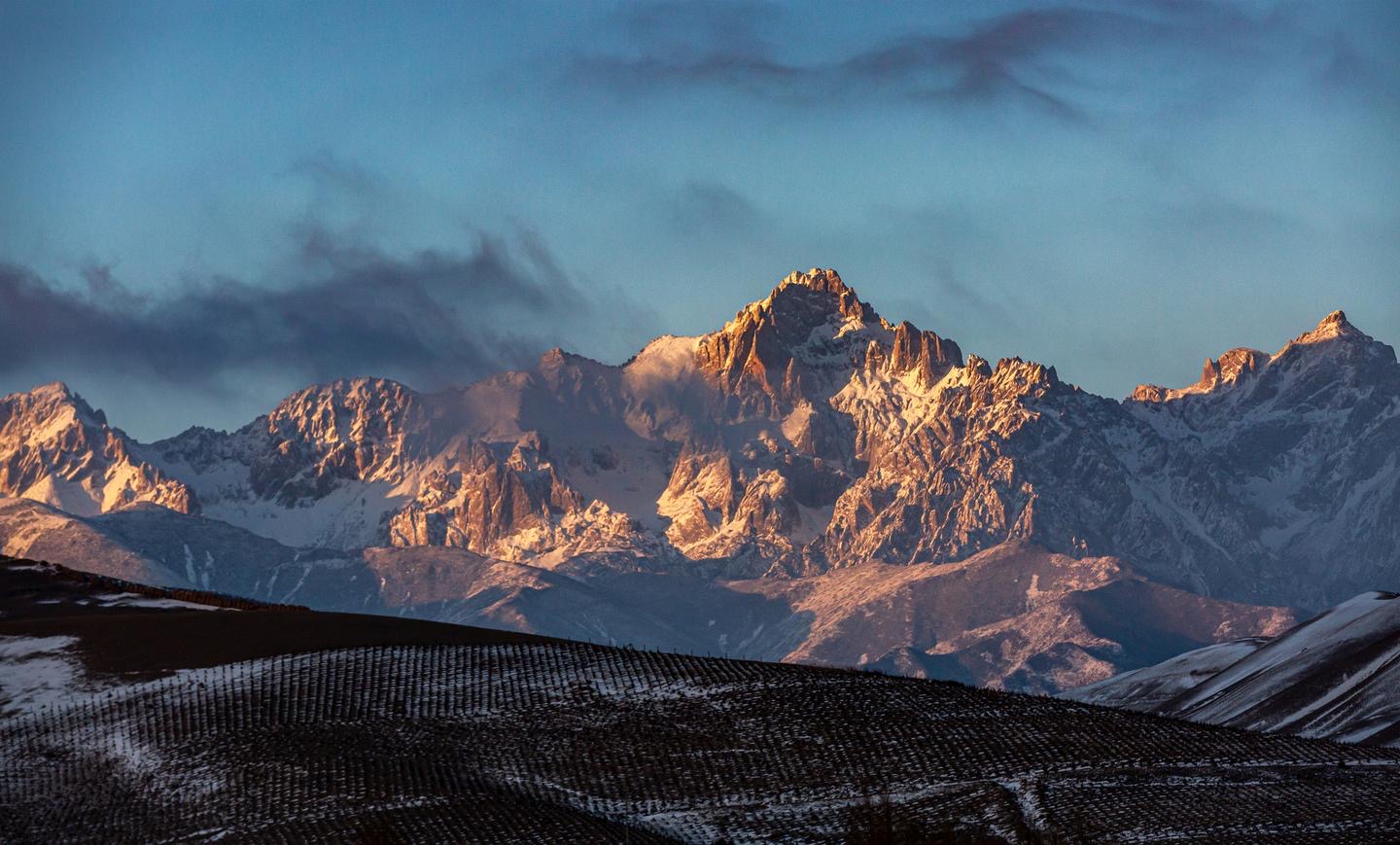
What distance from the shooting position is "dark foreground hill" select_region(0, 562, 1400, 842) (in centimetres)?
8475

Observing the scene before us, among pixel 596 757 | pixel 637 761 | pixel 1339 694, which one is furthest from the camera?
pixel 1339 694

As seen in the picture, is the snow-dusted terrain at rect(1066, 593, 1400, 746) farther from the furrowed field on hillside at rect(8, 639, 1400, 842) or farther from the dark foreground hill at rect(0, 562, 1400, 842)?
the dark foreground hill at rect(0, 562, 1400, 842)

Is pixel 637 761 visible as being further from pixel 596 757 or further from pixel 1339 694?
pixel 1339 694

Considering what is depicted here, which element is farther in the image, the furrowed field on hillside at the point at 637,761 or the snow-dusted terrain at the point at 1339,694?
the snow-dusted terrain at the point at 1339,694

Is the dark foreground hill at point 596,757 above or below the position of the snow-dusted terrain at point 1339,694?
below

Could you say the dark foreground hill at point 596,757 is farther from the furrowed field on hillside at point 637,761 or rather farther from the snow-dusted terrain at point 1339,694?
the snow-dusted terrain at point 1339,694

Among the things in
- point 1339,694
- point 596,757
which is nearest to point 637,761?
point 596,757

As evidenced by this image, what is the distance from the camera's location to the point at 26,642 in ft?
420

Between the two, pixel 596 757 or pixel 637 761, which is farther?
pixel 596 757

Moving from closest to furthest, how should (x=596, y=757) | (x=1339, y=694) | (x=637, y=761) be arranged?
(x=637, y=761) < (x=596, y=757) < (x=1339, y=694)

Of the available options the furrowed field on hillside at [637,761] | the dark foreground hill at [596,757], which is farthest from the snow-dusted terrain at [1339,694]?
the dark foreground hill at [596,757]

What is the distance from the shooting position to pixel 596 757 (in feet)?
319

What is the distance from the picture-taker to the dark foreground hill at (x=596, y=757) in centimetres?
8475

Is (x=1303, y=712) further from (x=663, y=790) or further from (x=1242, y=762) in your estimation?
(x=663, y=790)
